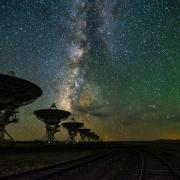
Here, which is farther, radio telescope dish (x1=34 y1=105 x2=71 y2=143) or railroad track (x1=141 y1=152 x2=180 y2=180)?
radio telescope dish (x1=34 y1=105 x2=71 y2=143)

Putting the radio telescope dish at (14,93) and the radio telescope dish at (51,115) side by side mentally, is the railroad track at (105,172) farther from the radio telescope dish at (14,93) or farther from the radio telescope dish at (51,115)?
the radio telescope dish at (51,115)

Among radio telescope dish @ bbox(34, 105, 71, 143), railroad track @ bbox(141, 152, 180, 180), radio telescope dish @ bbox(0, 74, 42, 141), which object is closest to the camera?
railroad track @ bbox(141, 152, 180, 180)

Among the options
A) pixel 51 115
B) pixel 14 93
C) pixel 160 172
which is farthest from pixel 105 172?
pixel 51 115

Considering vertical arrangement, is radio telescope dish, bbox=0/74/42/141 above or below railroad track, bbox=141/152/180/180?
above

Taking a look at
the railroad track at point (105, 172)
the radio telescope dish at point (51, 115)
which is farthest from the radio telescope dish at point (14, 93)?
the railroad track at point (105, 172)

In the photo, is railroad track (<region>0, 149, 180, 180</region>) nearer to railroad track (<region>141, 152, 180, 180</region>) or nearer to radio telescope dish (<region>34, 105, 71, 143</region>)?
railroad track (<region>141, 152, 180, 180</region>)

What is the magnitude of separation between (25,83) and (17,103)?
7315 millimetres

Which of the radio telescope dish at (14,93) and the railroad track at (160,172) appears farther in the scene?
the radio telescope dish at (14,93)

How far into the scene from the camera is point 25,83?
153 feet

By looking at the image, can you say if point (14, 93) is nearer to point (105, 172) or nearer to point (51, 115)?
point (51, 115)

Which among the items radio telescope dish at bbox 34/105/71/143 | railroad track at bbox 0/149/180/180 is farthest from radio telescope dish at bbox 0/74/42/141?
railroad track at bbox 0/149/180/180

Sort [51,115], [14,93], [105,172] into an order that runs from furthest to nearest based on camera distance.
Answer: [51,115]
[14,93]
[105,172]

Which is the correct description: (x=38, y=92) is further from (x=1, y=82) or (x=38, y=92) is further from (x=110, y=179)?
(x=110, y=179)

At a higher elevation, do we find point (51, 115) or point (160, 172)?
point (51, 115)
